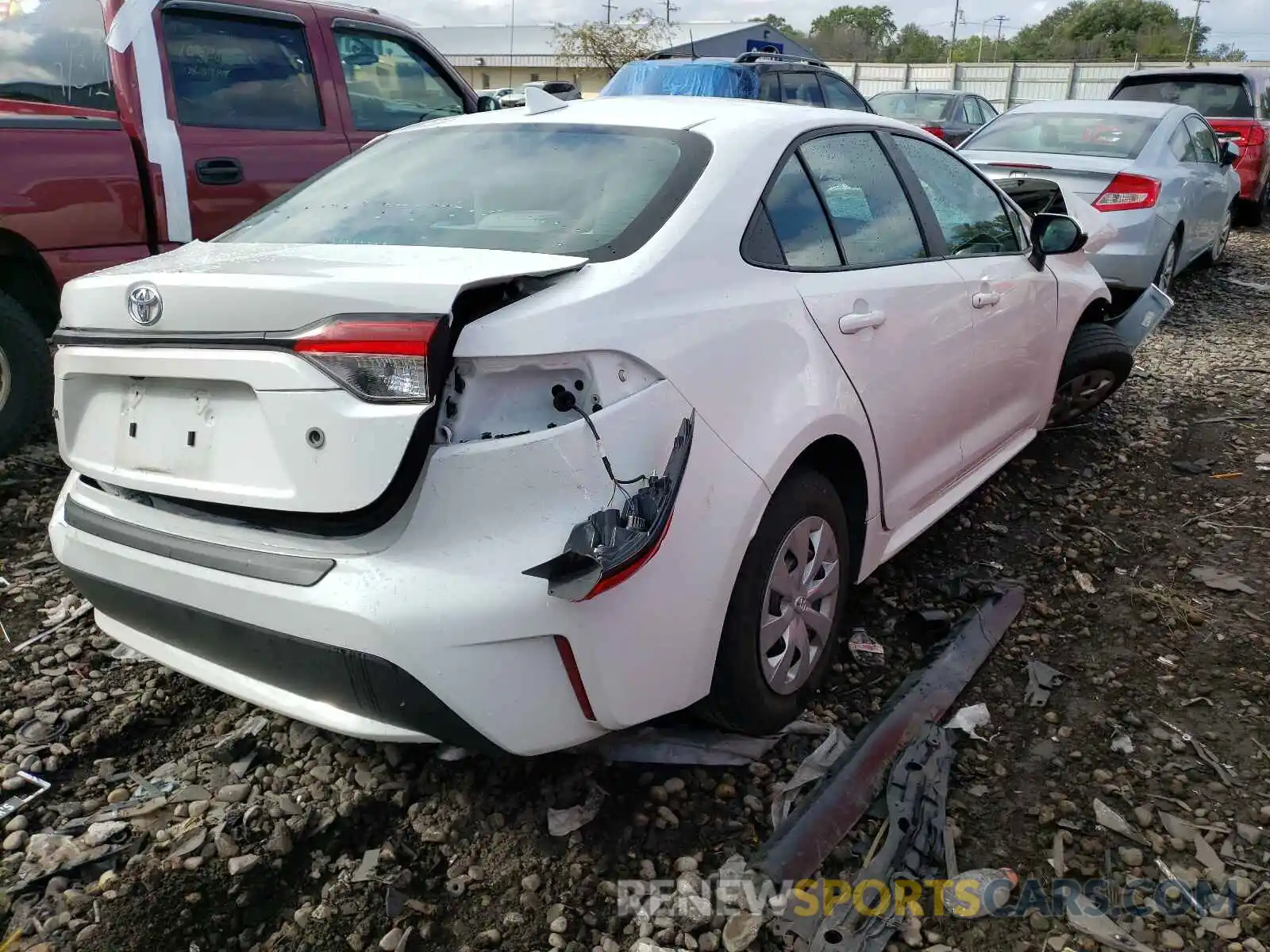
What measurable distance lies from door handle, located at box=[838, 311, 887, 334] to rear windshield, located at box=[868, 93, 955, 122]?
13572mm

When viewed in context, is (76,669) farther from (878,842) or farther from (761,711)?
(878,842)

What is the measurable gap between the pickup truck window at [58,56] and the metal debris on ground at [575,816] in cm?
389

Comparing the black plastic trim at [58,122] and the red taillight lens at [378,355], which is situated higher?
the black plastic trim at [58,122]

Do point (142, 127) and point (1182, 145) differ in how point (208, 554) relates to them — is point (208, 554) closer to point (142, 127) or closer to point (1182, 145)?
point (142, 127)

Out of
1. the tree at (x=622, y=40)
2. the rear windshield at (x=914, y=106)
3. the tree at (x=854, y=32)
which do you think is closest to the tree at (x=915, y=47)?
the tree at (x=854, y=32)

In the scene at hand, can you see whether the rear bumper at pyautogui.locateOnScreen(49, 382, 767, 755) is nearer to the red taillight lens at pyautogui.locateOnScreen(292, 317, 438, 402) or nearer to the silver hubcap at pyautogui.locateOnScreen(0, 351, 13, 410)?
the red taillight lens at pyautogui.locateOnScreen(292, 317, 438, 402)

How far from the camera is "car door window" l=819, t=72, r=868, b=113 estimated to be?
1209 centimetres

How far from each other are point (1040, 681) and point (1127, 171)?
5097mm

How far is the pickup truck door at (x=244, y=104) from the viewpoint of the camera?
15.2 feet

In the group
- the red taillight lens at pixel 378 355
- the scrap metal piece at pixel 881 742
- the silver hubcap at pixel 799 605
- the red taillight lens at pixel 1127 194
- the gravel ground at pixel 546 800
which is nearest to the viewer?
the red taillight lens at pixel 378 355

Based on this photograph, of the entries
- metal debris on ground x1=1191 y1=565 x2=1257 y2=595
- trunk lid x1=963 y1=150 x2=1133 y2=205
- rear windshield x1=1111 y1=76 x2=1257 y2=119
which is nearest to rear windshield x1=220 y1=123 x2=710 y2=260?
metal debris on ground x1=1191 y1=565 x2=1257 y2=595

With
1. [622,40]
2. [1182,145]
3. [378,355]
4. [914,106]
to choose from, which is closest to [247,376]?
[378,355]

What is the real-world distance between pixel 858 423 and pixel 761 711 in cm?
81

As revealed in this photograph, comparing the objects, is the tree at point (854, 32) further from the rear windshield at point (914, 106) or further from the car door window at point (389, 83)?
the car door window at point (389, 83)
